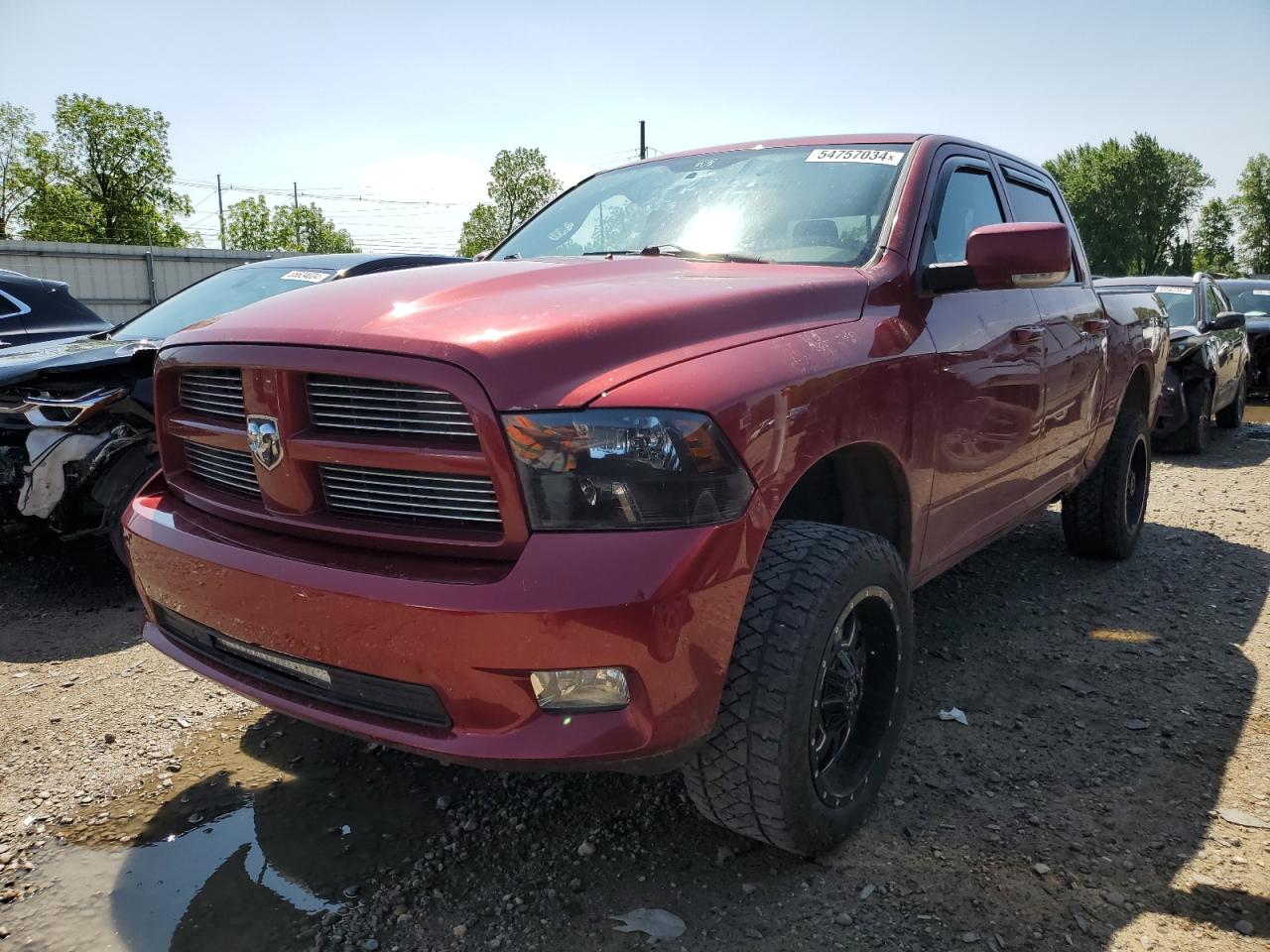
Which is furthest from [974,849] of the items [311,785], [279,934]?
[311,785]

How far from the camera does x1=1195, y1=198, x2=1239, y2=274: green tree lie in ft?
258

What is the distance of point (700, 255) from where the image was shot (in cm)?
283

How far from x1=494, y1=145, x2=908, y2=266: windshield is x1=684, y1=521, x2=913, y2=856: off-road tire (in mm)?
992

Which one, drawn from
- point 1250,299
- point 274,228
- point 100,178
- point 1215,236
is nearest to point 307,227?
point 274,228

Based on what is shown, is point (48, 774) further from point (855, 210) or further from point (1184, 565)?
point (1184, 565)

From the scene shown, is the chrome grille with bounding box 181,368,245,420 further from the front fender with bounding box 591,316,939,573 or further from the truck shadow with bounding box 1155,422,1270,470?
the truck shadow with bounding box 1155,422,1270,470

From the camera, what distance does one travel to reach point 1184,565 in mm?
4852

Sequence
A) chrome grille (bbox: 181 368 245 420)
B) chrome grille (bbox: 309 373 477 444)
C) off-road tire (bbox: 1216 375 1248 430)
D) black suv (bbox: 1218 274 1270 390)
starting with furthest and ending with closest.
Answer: black suv (bbox: 1218 274 1270 390) < off-road tire (bbox: 1216 375 1248 430) < chrome grille (bbox: 181 368 245 420) < chrome grille (bbox: 309 373 477 444)

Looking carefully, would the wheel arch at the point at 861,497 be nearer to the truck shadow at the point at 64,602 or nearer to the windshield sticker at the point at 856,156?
the windshield sticker at the point at 856,156

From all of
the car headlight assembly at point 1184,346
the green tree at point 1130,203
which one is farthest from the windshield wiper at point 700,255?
the green tree at point 1130,203

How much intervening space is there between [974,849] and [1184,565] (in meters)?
3.29

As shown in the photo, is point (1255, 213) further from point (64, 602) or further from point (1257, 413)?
point (64, 602)

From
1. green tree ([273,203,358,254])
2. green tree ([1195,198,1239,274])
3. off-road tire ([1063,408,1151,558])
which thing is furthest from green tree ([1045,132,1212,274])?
off-road tire ([1063,408,1151,558])

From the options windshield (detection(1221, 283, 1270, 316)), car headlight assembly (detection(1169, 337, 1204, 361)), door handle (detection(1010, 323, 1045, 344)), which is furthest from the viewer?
windshield (detection(1221, 283, 1270, 316))
